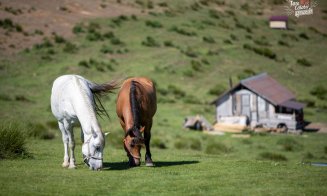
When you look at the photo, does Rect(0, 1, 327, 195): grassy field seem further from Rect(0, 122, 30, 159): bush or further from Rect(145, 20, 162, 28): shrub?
Rect(0, 122, 30, 159): bush

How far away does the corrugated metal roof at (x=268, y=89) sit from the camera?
146ft

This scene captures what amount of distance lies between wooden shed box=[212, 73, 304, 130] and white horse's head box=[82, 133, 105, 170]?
102ft

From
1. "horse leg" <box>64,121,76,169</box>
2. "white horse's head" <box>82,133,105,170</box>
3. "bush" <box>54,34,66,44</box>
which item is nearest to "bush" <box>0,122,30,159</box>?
"horse leg" <box>64,121,76,169</box>

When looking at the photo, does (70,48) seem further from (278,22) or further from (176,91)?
(278,22)

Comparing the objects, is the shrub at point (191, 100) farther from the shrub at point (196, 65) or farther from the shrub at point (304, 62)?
the shrub at point (304, 62)

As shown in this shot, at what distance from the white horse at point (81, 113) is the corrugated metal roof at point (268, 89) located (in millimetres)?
29021

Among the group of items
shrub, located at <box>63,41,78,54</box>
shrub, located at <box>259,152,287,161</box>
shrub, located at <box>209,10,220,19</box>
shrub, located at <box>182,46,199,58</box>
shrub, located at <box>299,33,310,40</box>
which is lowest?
shrub, located at <box>259,152,287,161</box>

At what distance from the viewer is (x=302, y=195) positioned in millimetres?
12500

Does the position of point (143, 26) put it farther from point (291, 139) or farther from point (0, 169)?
point (0, 169)

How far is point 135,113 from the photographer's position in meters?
15.6

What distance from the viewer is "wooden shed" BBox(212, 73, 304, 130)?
44219 millimetres

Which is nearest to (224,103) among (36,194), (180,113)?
(180,113)

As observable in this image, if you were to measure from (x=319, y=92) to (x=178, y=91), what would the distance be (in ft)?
45.6

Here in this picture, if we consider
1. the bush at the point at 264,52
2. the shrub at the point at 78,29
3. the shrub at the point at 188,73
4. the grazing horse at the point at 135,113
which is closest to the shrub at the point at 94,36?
the shrub at the point at 78,29
